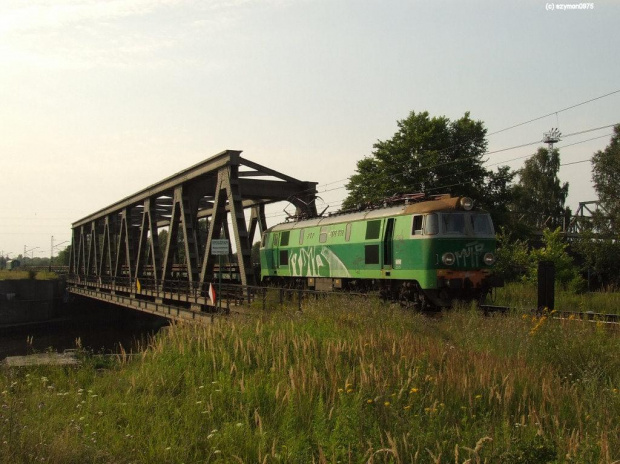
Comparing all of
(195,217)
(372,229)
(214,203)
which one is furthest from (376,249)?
(195,217)

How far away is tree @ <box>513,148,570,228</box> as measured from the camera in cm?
7094

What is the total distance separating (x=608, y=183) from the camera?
4781 centimetres

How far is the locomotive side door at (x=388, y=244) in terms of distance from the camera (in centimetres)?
1912

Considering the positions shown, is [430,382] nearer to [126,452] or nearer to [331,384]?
[331,384]

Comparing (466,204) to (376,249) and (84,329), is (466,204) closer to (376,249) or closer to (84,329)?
(376,249)

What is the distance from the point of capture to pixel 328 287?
2297 centimetres

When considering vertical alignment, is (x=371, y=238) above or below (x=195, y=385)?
above

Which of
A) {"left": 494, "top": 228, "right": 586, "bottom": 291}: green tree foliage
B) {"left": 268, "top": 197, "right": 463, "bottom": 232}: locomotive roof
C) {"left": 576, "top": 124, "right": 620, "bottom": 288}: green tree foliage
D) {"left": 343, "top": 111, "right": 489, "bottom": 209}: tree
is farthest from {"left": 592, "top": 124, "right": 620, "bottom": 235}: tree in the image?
{"left": 268, "top": 197, "right": 463, "bottom": 232}: locomotive roof

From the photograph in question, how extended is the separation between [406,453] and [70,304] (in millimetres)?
53387

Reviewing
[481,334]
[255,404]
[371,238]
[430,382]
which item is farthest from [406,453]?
[371,238]

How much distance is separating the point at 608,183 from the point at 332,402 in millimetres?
47383

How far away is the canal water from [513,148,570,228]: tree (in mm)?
45563

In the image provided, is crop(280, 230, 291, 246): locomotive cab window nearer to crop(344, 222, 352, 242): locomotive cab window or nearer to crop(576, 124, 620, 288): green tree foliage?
crop(344, 222, 352, 242): locomotive cab window

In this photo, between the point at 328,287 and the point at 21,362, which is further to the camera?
the point at 328,287
